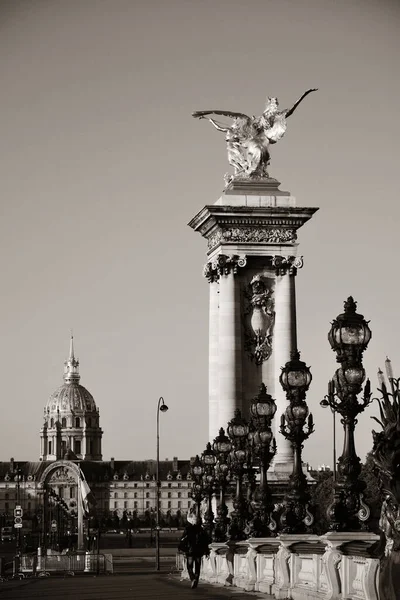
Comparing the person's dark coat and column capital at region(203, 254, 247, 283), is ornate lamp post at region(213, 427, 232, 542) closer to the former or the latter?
the person's dark coat

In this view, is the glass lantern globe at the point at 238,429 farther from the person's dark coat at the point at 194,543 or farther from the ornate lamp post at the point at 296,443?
the ornate lamp post at the point at 296,443

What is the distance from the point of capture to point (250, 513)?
44.8 m

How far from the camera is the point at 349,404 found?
27625 mm

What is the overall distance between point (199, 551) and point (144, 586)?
2.96 metres

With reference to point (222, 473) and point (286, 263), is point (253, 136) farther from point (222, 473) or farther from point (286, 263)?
point (222, 473)

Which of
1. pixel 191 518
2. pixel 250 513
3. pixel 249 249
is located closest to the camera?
pixel 191 518

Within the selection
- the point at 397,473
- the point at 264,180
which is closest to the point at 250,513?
the point at 264,180

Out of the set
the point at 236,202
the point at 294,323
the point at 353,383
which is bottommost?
the point at 353,383

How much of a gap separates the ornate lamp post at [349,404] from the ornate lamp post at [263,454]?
8851 mm

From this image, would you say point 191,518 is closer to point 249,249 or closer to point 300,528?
point 300,528

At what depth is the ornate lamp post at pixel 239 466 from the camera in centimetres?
4381

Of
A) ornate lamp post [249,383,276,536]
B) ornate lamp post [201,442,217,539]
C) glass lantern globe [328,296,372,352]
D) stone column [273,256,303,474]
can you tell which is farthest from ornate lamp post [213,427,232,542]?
glass lantern globe [328,296,372,352]

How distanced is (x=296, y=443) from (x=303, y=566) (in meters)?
3.38

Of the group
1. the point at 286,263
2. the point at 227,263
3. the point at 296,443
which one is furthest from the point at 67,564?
the point at 296,443
